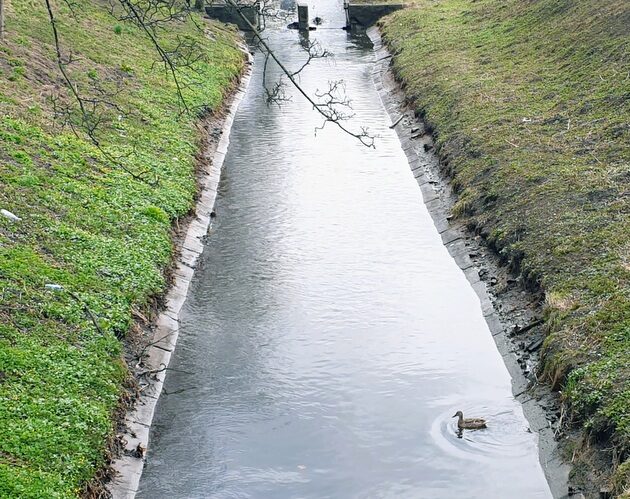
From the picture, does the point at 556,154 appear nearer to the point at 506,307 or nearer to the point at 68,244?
the point at 506,307

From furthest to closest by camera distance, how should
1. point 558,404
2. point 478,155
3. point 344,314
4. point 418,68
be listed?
point 418,68, point 478,155, point 344,314, point 558,404

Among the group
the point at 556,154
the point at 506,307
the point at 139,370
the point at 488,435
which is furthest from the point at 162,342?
the point at 556,154

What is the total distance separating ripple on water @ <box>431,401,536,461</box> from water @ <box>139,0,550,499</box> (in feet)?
0.08

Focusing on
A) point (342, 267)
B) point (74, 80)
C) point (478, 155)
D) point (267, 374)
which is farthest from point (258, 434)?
point (74, 80)

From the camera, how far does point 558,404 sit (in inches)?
557

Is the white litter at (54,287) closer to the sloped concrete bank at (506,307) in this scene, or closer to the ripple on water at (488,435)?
the ripple on water at (488,435)

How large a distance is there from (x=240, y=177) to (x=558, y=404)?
1423cm

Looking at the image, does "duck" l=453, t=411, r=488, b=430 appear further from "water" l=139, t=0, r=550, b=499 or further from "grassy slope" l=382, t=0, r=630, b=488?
"grassy slope" l=382, t=0, r=630, b=488

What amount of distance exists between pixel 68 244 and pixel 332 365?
4.90 m

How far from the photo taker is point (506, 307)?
58.2ft

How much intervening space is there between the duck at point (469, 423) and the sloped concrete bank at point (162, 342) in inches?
174

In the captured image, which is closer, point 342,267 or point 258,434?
point 258,434

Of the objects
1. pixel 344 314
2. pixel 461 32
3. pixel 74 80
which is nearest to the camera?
pixel 344 314

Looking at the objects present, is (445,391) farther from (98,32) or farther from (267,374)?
(98,32)
